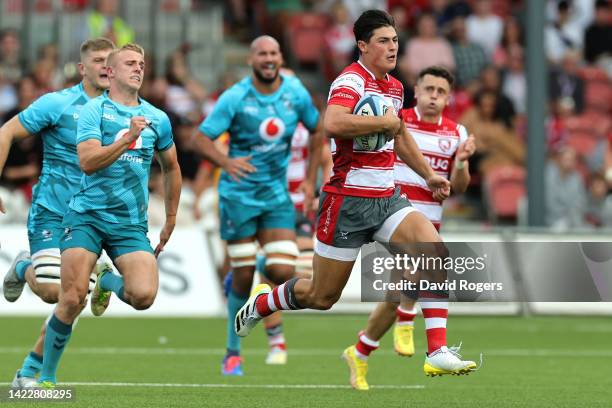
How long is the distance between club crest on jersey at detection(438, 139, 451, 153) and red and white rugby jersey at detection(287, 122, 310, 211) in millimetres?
3333

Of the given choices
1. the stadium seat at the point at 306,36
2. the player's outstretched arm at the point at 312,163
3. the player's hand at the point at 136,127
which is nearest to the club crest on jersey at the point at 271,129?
the player's outstretched arm at the point at 312,163

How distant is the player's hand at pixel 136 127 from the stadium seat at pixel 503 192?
46.2 feet

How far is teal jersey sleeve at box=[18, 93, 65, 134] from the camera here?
1155 cm

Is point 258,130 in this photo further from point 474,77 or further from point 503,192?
point 474,77

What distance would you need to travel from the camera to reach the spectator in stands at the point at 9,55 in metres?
24.2

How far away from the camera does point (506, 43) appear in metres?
26.6

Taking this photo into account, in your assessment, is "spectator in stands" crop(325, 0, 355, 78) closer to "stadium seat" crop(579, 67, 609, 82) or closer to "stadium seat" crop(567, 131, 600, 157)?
"stadium seat" crop(567, 131, 600, 157)

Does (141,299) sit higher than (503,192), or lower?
lower

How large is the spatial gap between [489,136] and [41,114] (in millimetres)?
13384

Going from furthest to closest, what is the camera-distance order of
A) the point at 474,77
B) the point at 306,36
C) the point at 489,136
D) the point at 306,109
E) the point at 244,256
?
1. the point at 306,36
2. the point at 474,77
3. the point at 489,136
4. the point at 306,109
5. the point at 244,256

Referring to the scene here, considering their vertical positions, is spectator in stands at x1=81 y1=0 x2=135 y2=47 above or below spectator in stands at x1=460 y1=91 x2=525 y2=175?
above

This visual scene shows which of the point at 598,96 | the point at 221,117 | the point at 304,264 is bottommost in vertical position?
the point at 304,264

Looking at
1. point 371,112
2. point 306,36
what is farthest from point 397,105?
point 306,36

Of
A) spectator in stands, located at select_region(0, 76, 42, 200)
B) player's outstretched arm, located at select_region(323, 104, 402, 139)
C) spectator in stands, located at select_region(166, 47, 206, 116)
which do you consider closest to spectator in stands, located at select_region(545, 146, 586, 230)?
spectator in stands, located at select_region(166, 47, 206, 116)
